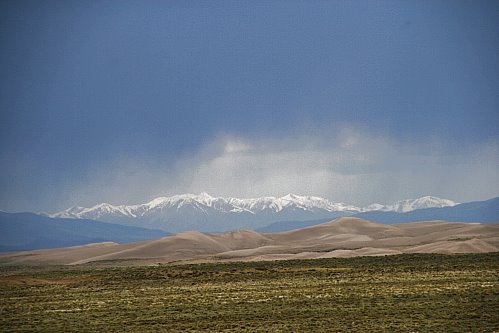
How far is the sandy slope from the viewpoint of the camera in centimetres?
10550

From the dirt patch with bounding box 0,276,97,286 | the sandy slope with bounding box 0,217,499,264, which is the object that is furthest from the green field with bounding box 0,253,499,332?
the sandy slope with bounding box 0,217,499,264

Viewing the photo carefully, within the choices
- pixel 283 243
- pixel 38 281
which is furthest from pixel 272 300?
pixel 283 243

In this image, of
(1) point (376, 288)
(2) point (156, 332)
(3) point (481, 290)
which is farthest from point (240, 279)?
(2) point (156, 332)

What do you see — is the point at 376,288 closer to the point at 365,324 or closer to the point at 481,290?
the point at 481,290

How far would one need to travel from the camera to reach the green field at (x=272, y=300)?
101ft

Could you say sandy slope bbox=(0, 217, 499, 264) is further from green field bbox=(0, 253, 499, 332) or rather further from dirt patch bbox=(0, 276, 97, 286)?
dirt patch bbox=(0, 276, 97, 286)

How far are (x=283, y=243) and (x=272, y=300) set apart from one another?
99648 mm

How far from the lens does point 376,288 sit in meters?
42.4

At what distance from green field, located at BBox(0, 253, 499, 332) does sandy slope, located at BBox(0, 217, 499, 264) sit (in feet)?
117

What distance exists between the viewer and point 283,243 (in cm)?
13788

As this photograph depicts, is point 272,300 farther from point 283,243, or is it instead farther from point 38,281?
point 283,243

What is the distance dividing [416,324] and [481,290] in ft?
38.1

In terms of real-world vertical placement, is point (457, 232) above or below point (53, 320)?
above

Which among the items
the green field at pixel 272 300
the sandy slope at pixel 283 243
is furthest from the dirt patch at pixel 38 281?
the sandy slope at pixel 283 243
